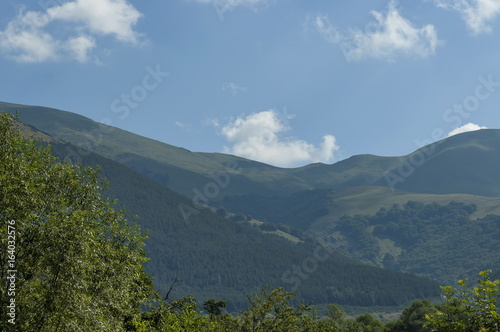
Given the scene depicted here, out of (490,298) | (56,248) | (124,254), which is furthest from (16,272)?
(490,298)

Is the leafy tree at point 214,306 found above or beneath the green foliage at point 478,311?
beneath

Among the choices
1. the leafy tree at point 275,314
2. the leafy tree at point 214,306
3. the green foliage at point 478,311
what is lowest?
the leafy tree at point 214,306

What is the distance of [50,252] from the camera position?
3553 cm

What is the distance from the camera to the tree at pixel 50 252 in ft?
112

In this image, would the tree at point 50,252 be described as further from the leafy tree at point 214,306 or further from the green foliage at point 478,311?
the leafy tree at point 214,306

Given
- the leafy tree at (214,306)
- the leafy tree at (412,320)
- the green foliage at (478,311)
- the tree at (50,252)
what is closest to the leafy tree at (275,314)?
the tree at (50,252)

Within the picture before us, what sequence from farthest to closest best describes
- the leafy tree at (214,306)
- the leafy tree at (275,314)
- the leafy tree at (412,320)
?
the leafy tree at (412,320), the leafy tree at (214,306), the leafy tree at (275,314)

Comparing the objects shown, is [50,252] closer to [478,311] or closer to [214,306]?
[478,311]

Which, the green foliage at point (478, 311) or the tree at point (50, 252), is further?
the tree at point (50, 252)

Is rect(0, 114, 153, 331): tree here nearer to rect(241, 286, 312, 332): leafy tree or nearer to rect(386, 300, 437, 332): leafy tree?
rect(241, 286, 312, 332): leafy tree

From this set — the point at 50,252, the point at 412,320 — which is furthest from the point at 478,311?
the point at 412,320

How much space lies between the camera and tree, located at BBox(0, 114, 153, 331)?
34.2 meters

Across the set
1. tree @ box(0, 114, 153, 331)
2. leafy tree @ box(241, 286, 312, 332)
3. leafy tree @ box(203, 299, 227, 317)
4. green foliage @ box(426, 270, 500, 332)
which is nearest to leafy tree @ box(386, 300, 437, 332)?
leafy tree @ box(203, 299, 227, 317)

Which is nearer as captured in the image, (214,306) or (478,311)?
(478,311)
